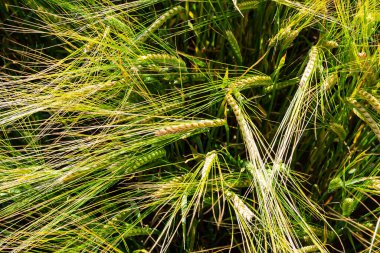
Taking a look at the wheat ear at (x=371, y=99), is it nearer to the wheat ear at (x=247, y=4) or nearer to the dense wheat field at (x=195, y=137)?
the dense wheat field at (x=195, y=137)

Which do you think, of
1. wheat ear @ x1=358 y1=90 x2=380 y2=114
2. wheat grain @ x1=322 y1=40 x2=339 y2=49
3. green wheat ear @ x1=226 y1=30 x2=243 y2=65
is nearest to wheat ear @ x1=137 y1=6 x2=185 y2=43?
green wheat ear @ x1=226 y1=30 x2=243 y2=65

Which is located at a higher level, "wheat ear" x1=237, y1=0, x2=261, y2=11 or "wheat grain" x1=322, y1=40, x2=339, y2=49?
"wheat ear" x1=237, y1=0, x2=261, y2=11

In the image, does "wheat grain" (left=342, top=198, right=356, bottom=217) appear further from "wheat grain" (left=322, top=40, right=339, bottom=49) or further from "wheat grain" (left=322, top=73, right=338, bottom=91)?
"wheat grain" (left=322, top=40, right=339, bottom=49)

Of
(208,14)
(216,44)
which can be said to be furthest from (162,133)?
(216,44)

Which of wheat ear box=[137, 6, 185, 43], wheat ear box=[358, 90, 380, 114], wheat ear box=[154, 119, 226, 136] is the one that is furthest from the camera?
wheat ear box=[137, 6, 185, 43]

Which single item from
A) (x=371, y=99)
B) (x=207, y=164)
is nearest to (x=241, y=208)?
(x=207, y=164)

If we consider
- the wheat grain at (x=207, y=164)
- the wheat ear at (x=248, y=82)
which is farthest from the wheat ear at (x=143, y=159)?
the wheat ear at (x=248, y=82)

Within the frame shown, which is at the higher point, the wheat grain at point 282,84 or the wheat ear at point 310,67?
the wheat ear at point 310,67

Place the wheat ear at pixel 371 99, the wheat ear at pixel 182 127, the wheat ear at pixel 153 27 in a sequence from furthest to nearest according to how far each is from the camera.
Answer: the wheat ear at pixel 153 27 → the wheat ear at pixel 371 99 → the wheat ear at pixel 182 127

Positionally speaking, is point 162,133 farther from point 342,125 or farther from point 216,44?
point 216,44

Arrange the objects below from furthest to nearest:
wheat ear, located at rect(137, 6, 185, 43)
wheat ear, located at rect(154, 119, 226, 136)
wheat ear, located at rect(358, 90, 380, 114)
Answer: wheat ear, located at rect(137, 6, 185, 43) < wheat ear, located at rect(358, 90, 380, 114) < wheat ear, located at rect(154, 119, 226, 136)
